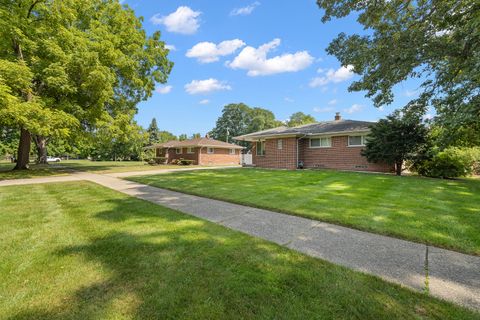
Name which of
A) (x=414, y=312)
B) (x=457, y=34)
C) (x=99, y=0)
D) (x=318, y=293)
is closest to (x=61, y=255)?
(x=318, y=293)

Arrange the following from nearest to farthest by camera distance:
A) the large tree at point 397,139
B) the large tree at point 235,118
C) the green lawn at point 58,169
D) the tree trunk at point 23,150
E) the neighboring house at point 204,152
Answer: the large tree at point 397,139, the green lawn at point 58,169, the tree trunk at point 23,150, the neighboring house at point 204,152, the large tree at point 235,118

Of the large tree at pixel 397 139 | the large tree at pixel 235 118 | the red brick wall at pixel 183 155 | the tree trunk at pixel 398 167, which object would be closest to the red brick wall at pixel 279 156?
the large tree at pixel 397 139

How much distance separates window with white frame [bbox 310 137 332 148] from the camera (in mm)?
18547

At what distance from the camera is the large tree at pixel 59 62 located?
12.7 m

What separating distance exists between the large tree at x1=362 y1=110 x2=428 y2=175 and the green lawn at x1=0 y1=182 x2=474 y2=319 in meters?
13.1

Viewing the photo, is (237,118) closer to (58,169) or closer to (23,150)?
(58,169)

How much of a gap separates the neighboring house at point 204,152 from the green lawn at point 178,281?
26722 millimetres

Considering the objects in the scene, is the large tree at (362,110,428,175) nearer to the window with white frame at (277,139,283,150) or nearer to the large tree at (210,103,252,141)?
the window with white frame at (277,139,283,150)

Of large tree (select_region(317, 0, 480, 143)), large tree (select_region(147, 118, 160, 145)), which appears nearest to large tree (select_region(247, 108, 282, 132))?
large tree (select_region(147, 118, 160, 145))

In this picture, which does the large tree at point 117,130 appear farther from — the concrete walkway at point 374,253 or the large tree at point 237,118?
the large tree at point 237,118

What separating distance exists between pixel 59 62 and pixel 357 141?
Result: 19.7 m

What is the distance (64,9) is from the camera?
595 inches

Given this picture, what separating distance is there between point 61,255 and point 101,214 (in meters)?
2.22

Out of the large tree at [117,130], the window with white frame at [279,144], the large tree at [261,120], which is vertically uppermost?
the large tree at [261,120]
